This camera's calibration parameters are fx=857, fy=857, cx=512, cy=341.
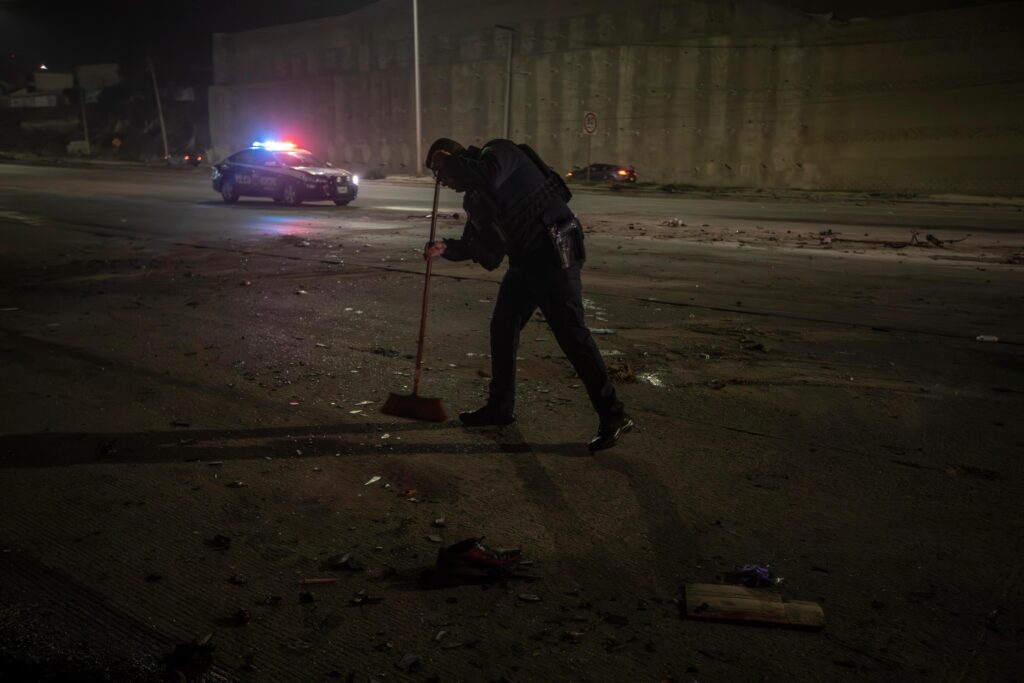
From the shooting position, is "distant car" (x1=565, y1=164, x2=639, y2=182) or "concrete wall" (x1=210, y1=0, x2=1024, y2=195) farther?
"distant car" (x1=565, y1=164, x2=639, y2=182)

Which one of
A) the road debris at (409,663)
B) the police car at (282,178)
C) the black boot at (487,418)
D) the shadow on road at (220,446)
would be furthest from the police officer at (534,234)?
the police car at (282,178)

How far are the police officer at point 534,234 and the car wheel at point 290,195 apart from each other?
700 inches

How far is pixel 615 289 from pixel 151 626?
781 centimetres

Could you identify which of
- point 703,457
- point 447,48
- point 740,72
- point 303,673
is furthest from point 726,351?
point 447,48

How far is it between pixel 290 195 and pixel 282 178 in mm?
467

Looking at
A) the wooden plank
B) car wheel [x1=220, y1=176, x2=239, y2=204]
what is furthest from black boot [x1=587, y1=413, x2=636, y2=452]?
car wheel [x1=220, y1=176, x2=239, y2=204]

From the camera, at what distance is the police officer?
4.65 m

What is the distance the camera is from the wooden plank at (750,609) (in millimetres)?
3027

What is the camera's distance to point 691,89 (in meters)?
40.8

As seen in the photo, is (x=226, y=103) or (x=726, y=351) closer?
(x=726, y=351)

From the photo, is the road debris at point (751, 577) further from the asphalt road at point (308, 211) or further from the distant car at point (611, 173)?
the distant car at point (611, 173)

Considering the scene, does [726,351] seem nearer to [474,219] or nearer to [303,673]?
[474,219]

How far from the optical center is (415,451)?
4.78 metres

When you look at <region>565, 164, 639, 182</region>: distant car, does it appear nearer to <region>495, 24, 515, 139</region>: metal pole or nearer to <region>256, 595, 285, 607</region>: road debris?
<region>495, 24, 515, 139</region>: metal pole
